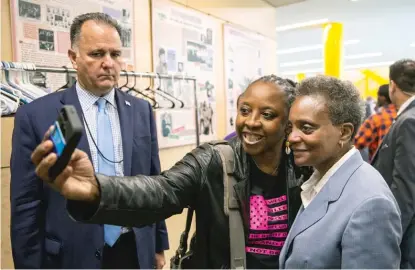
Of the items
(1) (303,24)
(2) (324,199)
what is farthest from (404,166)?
(1) (303,24)

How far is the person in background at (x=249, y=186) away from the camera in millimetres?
1012

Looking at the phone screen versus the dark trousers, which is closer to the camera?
the phone screen

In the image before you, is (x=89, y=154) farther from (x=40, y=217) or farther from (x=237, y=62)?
(x=237, y=62)

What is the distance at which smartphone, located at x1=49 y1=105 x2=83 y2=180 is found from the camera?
25.5 inches

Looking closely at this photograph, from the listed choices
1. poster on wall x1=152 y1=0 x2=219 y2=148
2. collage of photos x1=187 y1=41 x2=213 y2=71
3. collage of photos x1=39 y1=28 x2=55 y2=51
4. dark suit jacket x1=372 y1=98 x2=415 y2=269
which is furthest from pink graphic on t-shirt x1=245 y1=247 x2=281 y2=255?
collage of photos x1=187 y1=41 x2=213 y2=71

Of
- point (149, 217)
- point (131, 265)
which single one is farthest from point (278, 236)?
point (131, 265)

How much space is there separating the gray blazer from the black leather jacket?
7.0 inches

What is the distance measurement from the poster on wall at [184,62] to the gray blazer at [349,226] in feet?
5.56

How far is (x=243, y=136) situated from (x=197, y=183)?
213mm

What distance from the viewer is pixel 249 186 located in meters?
1.09

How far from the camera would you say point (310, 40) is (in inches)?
309

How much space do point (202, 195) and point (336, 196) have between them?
0.38 metres

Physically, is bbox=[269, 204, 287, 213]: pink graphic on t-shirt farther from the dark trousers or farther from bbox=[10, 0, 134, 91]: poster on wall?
bbox=[10, 0, 134, 91]: poster on wall

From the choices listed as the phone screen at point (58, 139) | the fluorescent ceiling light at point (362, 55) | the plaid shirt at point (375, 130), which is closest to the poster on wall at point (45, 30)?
the phone screen at point (58, 139)
